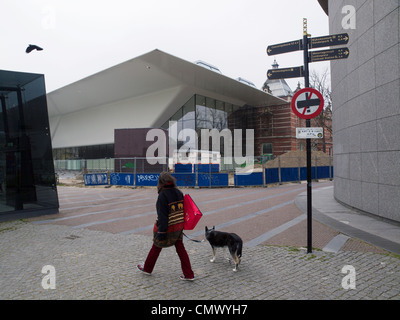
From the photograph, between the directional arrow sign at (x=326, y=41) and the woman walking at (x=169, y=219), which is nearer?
the woman walking at (x=169, y=219)

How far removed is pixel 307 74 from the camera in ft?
17.4

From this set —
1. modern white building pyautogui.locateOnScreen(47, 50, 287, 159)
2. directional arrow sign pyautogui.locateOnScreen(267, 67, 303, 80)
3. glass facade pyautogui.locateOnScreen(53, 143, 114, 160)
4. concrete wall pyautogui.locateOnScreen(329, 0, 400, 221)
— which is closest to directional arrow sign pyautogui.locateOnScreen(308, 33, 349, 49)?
directional arrow sign pyautogui.locateOnScreen(267, 67, 303, 80)

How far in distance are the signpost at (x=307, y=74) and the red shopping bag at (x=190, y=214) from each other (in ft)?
7.73

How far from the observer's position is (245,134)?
43469mm

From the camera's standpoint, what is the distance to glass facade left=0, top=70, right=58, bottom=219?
9.14 m

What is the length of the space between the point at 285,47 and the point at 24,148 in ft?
28.6

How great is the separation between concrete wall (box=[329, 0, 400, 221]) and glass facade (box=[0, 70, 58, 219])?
10149 millimetres

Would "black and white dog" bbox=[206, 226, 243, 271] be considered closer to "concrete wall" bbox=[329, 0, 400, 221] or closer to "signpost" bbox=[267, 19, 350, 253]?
"signpost" bbox=[267, 19, 350, 253]

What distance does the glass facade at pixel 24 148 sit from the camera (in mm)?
9141

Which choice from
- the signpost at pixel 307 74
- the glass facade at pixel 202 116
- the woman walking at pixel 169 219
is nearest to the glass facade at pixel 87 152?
the glass facade at pixel 202 116
